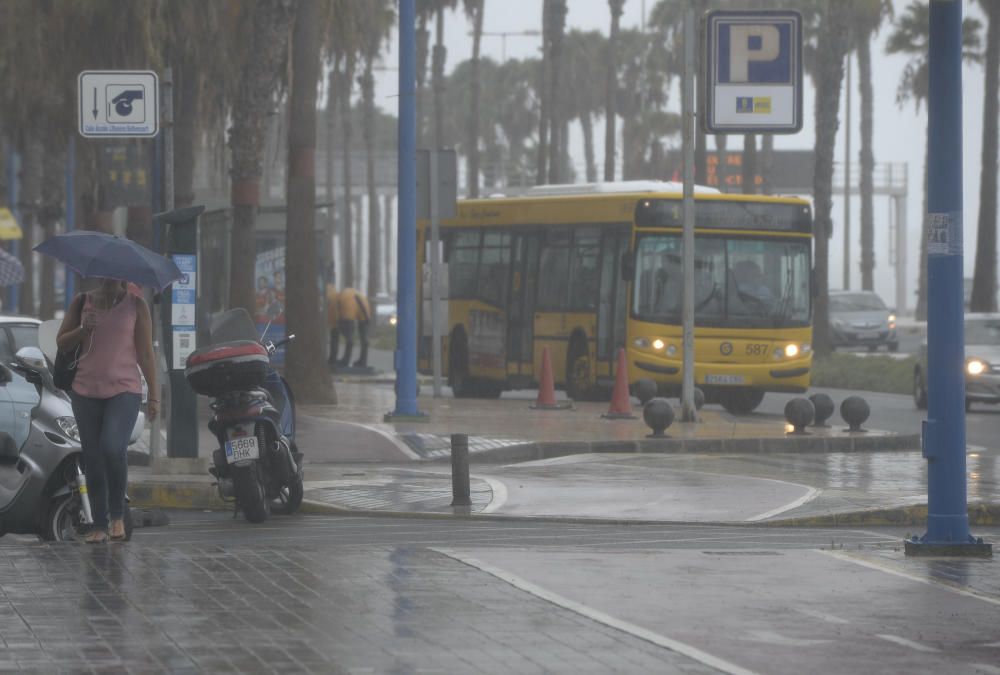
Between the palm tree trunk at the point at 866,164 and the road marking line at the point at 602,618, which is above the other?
the palm tree trunk at the point at 866,164

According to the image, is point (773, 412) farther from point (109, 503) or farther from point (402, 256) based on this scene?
point (109, 503)

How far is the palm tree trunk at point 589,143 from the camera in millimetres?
102438

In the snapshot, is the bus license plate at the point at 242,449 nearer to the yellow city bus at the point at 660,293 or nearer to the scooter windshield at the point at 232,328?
the scooter windshield at the point at 232,328

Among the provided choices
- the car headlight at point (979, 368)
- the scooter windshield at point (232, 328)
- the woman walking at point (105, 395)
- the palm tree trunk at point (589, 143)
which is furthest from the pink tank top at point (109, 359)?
the palm tree trunk at point (589, 143)

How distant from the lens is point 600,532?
12.2 metres

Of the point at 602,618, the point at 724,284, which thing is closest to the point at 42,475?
the point at 602,618

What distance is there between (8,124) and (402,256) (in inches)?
566

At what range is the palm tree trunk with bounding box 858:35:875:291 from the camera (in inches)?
2899

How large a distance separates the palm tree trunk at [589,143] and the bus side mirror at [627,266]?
7431 cm

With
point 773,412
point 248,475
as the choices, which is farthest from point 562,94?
point 248,475

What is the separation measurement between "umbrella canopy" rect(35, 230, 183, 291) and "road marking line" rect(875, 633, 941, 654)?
16.4 ft

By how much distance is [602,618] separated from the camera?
27.5ft

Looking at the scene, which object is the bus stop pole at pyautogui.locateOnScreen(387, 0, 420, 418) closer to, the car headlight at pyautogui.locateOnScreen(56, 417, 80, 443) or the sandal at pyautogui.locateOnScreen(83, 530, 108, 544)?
the car headlight at pyautogui.locateOnScreen(56, 417, 80, 443)

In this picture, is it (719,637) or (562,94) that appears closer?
(719,637)
